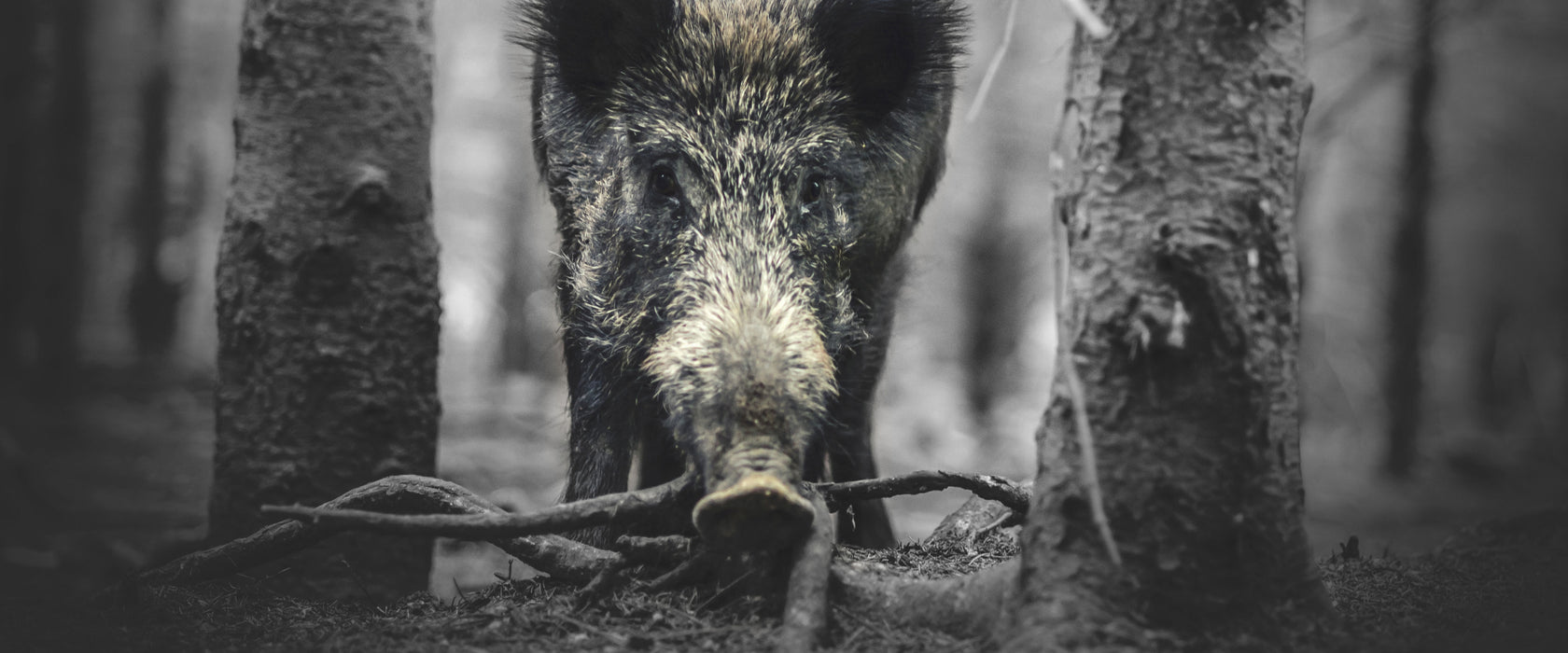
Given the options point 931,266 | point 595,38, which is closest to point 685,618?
point 595,38

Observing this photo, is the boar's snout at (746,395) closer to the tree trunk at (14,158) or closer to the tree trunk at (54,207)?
the tree trunk at (14,158)

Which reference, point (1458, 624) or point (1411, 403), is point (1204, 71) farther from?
point (1411, 403)

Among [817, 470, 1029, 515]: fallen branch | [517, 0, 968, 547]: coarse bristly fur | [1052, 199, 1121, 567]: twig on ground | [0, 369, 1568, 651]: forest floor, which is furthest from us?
[517, 0, 968, 547]: coarse bristly fur

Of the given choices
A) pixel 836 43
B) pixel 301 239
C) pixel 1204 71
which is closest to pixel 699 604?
pixel 1204 71

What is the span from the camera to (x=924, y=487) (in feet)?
10.0

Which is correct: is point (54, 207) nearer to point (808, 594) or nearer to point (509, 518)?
point (509, 518)

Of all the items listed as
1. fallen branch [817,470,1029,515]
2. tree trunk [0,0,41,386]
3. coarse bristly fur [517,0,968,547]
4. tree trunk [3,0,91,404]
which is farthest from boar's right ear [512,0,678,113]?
tree trunk [3,0,91,404]

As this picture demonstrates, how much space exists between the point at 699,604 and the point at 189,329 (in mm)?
22333

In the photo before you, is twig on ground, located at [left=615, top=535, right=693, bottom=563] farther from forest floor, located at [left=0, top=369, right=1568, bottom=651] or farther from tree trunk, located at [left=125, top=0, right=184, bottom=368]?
tree trunk, located at [left=125, top=0, right=184, bottom=368]

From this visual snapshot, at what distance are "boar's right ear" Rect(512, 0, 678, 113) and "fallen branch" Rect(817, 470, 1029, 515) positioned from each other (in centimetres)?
213

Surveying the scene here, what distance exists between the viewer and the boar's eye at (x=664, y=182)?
3996mm

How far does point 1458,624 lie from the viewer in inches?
98.5

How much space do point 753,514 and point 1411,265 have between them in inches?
410

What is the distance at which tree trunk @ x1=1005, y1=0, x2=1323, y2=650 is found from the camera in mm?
2158
